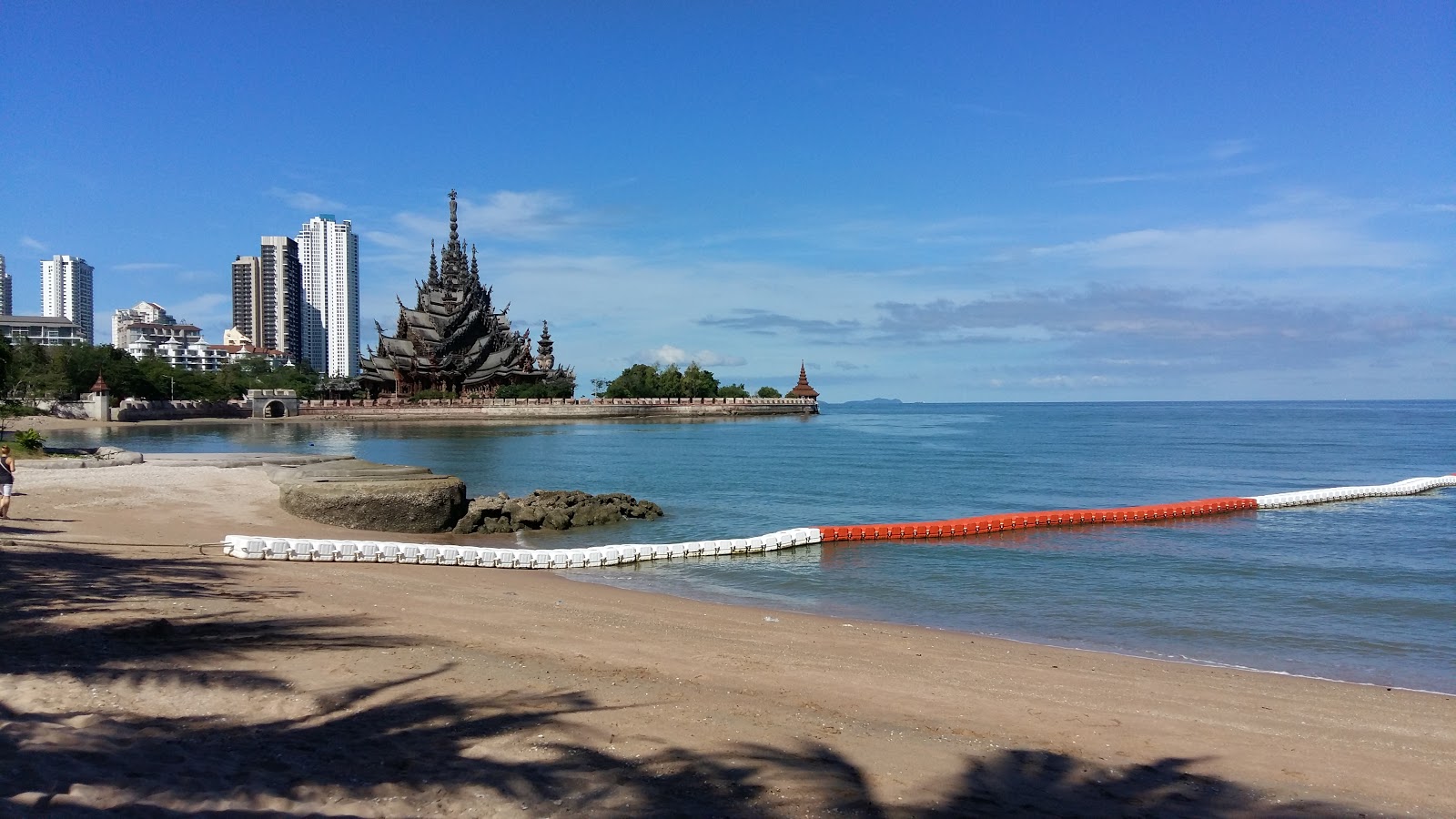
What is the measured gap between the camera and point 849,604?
16.7 meters

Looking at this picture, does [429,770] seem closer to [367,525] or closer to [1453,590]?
[367,525]

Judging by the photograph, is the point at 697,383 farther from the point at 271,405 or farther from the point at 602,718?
the point at 602,718

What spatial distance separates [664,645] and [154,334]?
22191 centimetres

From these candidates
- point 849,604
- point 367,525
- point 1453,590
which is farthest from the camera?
point 367,525

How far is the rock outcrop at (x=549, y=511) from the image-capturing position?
960 inches

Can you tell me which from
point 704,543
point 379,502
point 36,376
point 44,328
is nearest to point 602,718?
point 704,543

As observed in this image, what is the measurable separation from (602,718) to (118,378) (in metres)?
114

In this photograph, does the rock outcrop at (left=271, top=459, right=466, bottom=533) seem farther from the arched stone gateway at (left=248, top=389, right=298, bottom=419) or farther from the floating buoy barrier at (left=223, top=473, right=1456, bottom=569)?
the arched stone gateway at (left=248, top=389, right=298, bottom=419)

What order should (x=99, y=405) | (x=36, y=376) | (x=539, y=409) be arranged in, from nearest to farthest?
1. (x=99, y=405)
2. (x=36, y=376)
3. (x=539, y=409)

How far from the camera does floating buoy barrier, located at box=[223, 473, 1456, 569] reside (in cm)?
1648

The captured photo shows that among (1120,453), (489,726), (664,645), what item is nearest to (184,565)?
(664,645)

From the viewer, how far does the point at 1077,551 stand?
75.8ft

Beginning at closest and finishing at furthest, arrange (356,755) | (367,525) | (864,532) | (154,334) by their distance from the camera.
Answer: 1. (356,755)
2. (367,525)
3. (864,532)
4. (154,334)

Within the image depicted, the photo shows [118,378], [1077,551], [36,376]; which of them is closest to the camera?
[1077,551]
